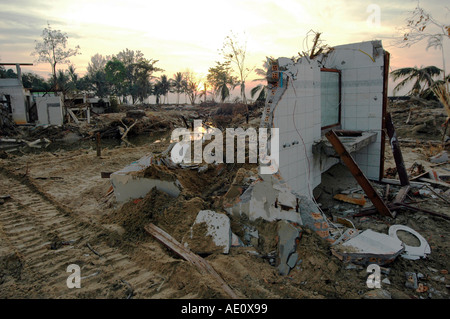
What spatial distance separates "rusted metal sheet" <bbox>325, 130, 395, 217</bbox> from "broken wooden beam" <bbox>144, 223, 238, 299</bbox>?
132 inches

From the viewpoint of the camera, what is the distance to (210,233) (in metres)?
4.37

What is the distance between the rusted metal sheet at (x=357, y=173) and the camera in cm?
553

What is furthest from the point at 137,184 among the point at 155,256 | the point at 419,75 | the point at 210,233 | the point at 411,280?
the point at 419,75

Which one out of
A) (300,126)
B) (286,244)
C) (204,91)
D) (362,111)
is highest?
(204,91)

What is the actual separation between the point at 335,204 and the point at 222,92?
34860mm

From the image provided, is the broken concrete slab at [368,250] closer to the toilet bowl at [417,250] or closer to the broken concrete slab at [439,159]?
the toilet bowl at [417,250]

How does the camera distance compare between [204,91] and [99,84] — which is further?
[204,91]

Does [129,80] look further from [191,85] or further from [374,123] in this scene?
[374,123]

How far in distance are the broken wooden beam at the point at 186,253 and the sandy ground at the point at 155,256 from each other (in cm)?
9

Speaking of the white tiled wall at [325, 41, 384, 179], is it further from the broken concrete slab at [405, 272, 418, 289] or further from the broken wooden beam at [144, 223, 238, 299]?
the broken wooden beam at [144, 223, 238, 299]

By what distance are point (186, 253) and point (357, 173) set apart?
368 centimetres

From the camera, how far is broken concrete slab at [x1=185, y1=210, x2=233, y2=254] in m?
4.19

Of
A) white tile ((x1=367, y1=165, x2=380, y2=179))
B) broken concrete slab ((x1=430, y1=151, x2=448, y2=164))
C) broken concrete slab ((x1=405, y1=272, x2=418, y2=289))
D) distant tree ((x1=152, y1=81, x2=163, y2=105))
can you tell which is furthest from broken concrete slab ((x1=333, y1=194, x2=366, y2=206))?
distant tree ((x1=152, y1=81, x2=163, y2=105))

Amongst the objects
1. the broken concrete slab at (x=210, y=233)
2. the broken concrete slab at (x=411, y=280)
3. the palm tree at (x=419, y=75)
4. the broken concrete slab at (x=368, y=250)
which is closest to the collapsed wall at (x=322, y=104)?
the broken concrete slab at (x=210, y=233)
